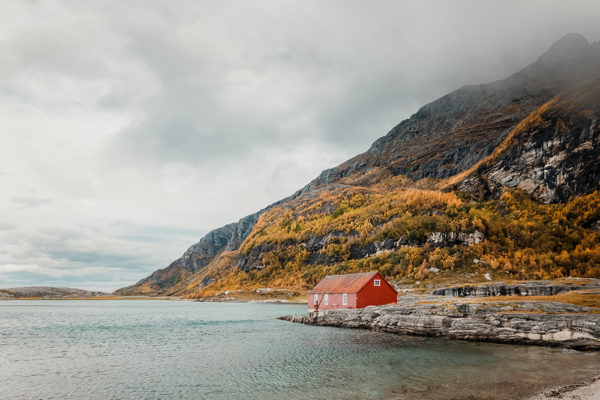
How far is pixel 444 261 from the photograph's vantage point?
139750 millimetres

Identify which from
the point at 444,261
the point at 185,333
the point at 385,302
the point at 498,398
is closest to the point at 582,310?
the point at 498,398

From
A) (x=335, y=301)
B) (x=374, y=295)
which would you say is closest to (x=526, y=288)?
(x=374, y=295)

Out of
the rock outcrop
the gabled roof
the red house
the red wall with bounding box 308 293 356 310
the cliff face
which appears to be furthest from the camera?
the cliff face

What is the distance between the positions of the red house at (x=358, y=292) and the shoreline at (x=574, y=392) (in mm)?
49297

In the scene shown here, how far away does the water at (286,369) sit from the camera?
25.6m

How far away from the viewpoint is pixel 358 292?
7300 cm

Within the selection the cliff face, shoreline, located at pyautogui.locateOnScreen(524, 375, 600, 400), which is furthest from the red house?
the cliff face

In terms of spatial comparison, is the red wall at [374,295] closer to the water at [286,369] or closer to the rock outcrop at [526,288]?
the water at [286,369]

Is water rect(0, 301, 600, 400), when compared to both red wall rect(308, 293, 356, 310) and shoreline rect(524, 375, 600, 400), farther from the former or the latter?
red wall rect(308, 293, 356, 310)

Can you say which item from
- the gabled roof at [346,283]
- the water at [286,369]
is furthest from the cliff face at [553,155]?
the water at [286,369]

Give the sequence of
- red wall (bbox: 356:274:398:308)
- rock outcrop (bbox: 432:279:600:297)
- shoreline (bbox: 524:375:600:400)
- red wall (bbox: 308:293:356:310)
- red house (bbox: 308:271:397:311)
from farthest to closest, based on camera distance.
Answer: red wall (bbox: 308:293:356:310), red house (bbox: 308:271:397:311), red wall (bbox: 356:274:398:308), rock outcrop (bbox: 432:279:600:297), shoreline (bbox: 524:375:600:400)

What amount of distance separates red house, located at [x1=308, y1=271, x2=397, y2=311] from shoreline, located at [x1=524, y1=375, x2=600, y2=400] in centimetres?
4930

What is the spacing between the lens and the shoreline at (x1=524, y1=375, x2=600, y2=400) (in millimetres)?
21859

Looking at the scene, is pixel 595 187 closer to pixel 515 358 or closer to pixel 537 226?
pixel 537 226
